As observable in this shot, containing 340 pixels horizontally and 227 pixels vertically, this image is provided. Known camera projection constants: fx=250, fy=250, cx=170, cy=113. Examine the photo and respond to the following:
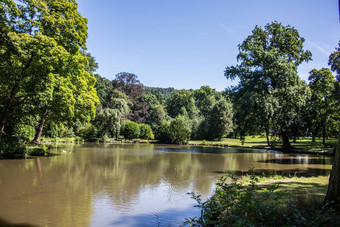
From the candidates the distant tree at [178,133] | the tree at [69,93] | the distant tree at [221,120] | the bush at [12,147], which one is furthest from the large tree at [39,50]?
the distant tree at [221,120]

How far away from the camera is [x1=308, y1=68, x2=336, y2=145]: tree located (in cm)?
3128

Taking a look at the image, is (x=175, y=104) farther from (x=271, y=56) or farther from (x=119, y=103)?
(x=271, y=56)

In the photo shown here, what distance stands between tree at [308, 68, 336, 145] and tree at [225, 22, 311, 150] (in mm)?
3992

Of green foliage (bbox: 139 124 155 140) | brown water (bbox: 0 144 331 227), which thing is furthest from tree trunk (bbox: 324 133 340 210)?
green foliage (bbox: 139 124 155 140)

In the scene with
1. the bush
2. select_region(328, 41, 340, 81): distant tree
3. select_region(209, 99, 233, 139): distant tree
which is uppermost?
select_region(328, 41, 340, 81): distant tree

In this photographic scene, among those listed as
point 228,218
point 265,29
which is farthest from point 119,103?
point 228,218

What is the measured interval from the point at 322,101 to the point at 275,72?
9212mm

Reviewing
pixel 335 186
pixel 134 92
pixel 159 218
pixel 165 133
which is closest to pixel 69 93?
pixel 159 218

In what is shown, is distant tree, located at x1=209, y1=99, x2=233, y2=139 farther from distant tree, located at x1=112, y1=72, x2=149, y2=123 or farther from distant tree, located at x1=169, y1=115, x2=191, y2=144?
distant tree, located at x1=112, y1=72, x2=149, y2=123

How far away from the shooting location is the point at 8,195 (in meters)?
8.18

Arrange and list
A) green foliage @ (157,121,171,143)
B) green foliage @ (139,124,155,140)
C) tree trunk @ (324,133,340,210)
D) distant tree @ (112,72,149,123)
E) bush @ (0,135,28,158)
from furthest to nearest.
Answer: distant tree @ (112,72,149,123)
green foliage @ (139,124,155,140)
green foliage @ (157,121,171,143)
bush @ (0,135,28,158)
tree trunk @ (324,133,340,210)

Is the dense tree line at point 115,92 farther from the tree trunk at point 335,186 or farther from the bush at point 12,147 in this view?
the tree trunk at point 335,186

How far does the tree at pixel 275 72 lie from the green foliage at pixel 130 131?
2221cm

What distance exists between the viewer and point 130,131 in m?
47.3
